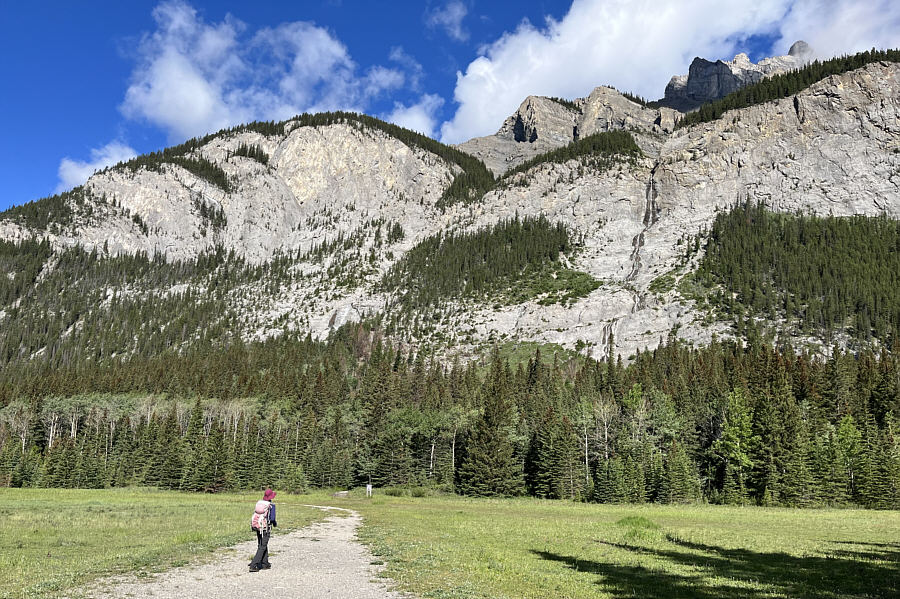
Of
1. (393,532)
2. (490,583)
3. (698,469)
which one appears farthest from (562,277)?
(490,583)

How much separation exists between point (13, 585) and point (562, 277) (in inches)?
7491

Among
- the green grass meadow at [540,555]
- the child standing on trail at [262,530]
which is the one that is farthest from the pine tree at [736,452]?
the child standing on trail at [262,530]

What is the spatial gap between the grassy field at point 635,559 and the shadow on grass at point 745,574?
0.11 feet

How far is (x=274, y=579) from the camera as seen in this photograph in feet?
51.9

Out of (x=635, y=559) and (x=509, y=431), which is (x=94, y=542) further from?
(x=509, y=431)

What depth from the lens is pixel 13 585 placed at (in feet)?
46.6

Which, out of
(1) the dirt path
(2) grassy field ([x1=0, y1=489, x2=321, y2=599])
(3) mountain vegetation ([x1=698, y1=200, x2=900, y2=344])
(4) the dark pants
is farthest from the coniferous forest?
(4) the dark pants

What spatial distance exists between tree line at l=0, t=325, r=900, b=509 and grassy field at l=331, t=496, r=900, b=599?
3522 cm

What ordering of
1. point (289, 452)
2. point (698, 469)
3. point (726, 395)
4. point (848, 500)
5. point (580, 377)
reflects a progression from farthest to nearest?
1. point (580, 377)
2. point (289, 452)
3. point (726, 395)
4. point (698, 469)
5. point (848, 500)

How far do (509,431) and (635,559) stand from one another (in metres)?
64.8

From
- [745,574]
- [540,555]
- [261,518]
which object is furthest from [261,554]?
[745,574]

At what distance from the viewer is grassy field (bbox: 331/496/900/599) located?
14.9m

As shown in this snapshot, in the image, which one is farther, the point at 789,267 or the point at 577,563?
the point at 789,267

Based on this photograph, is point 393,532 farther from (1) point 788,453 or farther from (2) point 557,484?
(1) point 788,453
